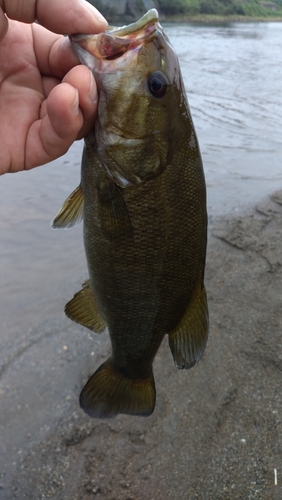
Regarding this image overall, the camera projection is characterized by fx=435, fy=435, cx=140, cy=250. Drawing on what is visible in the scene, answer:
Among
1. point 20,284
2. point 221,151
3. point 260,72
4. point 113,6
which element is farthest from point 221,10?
point 20,284

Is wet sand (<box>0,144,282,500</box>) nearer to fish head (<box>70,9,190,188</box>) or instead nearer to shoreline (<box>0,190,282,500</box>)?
shoreline (<box>0,190,282,500</box>)

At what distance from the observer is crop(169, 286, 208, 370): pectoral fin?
2.11m

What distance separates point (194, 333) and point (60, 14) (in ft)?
5.09

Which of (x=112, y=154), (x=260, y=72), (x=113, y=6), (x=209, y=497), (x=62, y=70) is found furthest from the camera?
(x=113, y=6)

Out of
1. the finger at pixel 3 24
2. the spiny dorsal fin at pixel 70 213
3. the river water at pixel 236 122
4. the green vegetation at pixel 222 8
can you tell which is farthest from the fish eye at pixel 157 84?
the green vegetation at pixel 222 8

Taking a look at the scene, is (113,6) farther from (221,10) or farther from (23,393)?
(23,393)

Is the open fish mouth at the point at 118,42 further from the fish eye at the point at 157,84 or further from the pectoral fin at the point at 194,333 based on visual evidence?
the pectoral fin at the point at 194,333

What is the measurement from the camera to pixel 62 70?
2092 mm

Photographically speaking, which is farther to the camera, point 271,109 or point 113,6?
point 113,6

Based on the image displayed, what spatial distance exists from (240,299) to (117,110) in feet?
11.3

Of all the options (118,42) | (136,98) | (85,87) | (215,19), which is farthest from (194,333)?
(215,19)

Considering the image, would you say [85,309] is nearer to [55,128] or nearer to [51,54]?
[55,128]

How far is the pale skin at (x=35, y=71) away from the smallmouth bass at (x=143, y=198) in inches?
3.9

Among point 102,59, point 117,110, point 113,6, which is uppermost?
point 102,59
